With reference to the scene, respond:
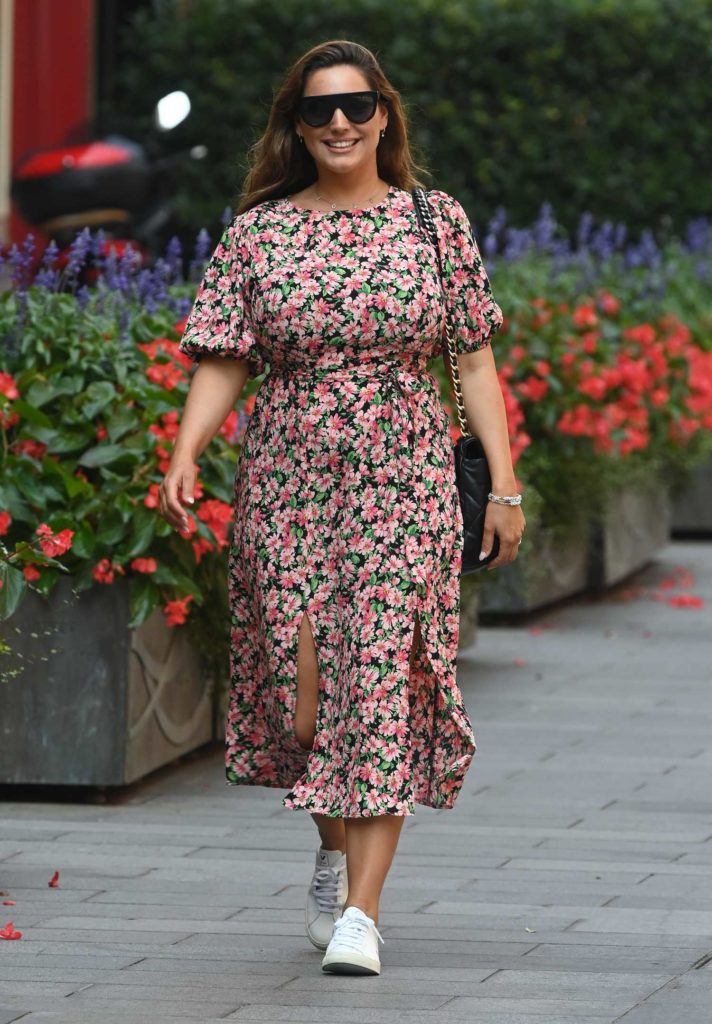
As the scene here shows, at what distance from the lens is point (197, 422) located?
162 inches

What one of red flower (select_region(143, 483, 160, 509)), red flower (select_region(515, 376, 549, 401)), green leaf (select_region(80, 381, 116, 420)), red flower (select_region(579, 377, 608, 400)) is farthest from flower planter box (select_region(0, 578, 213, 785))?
red flower (select_region(579, 377, 608, 400))

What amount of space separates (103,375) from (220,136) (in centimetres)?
1043

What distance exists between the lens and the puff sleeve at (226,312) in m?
4.09

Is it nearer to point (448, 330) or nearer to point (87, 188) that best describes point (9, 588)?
point (448, 330)

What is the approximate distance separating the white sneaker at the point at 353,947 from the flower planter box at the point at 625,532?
5162 mm

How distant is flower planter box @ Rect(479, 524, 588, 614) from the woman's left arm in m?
3.34

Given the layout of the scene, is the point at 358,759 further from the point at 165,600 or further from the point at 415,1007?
the point at 165,600

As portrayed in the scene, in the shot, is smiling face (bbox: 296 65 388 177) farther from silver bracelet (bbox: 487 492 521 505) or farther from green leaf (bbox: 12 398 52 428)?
green leaf (bbox: 12 398 52 428)

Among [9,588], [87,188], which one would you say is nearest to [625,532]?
[87,188]

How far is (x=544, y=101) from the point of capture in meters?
15.2

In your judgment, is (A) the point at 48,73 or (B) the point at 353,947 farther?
(A) the point at 48,73

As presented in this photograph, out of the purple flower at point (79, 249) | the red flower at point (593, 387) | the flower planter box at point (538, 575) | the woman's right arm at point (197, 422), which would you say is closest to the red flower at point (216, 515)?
the purple flower at point (79, 249)

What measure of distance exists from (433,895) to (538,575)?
3976 mm

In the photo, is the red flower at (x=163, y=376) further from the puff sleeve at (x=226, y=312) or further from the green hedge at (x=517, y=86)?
the green hedge at (x=517, y=86)
